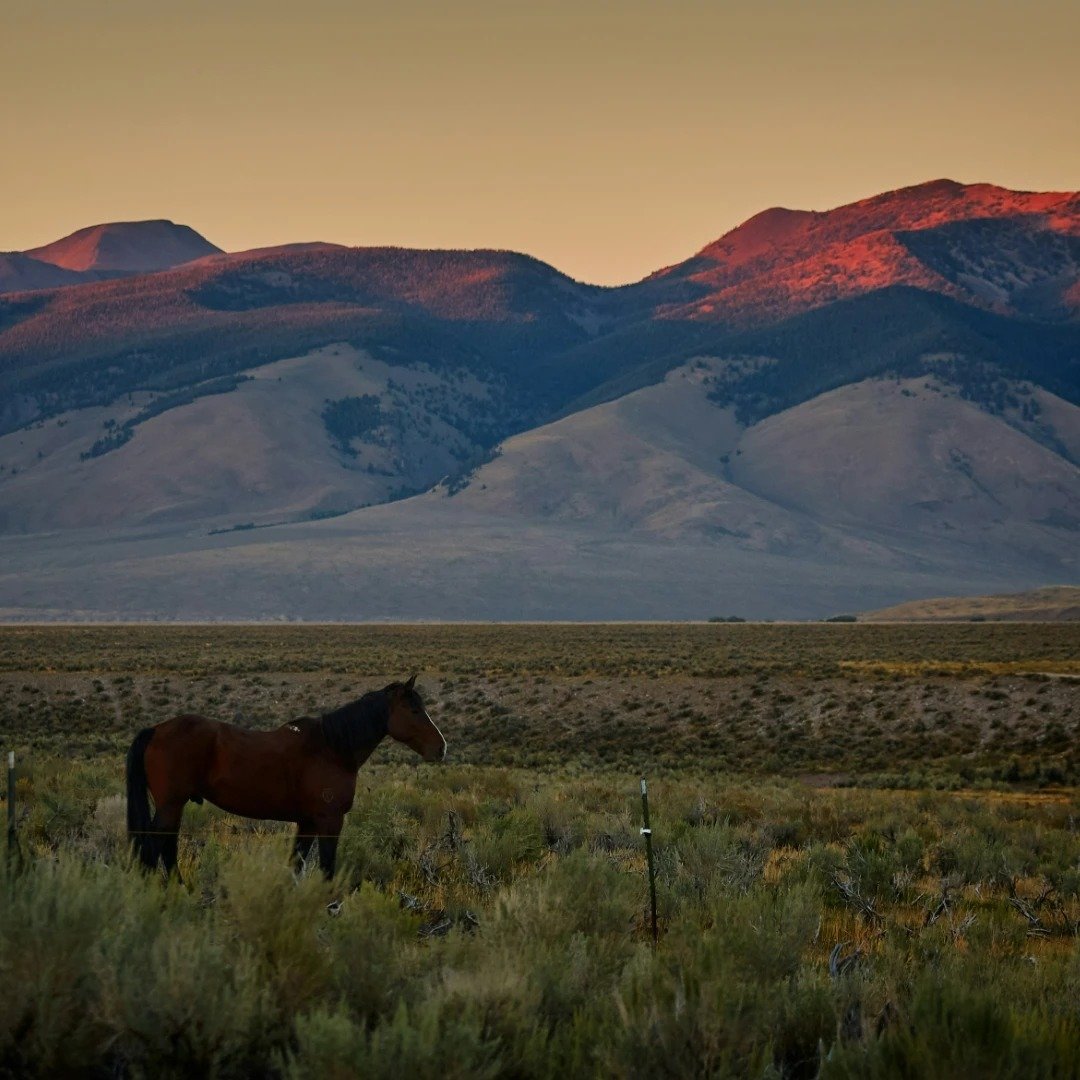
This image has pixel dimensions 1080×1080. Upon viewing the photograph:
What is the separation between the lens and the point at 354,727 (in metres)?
11.7

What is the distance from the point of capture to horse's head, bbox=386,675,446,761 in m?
12.0

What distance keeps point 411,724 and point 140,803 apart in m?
1.91

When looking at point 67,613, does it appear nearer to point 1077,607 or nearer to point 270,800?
point 1077,607

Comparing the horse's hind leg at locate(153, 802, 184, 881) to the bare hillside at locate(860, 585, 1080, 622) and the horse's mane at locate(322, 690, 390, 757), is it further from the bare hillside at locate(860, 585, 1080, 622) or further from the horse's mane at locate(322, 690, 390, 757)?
the bare hillside at locate(860, 585, 1080, 622)

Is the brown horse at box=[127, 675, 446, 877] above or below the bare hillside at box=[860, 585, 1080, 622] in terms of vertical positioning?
above

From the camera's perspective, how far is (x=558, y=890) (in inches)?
380

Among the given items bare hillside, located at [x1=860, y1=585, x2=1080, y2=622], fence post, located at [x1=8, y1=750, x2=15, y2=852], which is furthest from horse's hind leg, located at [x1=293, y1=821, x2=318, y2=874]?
bare hillside, located at [x1=860, y1=585, x2=1080, y2=622]

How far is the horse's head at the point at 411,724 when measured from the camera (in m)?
12.0

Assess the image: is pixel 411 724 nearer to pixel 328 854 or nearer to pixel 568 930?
pixel 328 854

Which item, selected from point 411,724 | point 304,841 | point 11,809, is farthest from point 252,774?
point 11,809

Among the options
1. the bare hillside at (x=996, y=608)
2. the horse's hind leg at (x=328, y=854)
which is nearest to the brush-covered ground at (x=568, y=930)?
the horse's hind leg at (x=328, y=854)

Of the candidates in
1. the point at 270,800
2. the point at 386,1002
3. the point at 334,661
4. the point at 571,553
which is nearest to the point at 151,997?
the point at 386,1002

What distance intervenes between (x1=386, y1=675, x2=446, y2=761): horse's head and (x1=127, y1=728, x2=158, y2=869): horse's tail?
167 cm

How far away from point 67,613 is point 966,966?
158 m
